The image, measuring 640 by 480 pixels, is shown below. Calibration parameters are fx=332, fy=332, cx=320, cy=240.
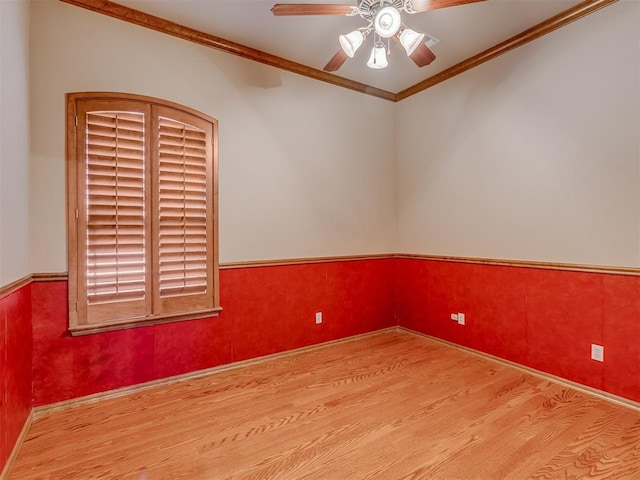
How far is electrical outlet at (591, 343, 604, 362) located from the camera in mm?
2406

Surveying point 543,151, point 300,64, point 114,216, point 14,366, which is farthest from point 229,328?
point 543,151

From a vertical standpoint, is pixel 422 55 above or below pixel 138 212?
above

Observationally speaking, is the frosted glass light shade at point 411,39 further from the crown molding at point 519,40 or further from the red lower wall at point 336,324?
the red lower wall at point 336,324

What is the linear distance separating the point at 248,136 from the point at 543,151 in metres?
2.51

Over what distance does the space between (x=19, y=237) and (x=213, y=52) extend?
80.1 inches

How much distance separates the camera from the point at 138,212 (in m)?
2.51

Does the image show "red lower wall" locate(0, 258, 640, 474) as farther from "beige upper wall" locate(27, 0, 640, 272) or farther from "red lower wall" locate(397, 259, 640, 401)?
"beige upper wall" locate(27, 0, 640, 272)

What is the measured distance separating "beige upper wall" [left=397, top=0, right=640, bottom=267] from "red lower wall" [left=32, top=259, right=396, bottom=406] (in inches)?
38.8

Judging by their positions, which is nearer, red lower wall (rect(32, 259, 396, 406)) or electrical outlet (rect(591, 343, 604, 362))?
red lower wall (rect(32, 259, 396, 406))

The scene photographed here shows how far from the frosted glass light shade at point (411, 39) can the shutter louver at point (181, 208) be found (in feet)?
5.61

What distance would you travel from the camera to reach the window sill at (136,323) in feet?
7.66

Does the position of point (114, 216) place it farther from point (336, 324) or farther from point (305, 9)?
point (336, 324)

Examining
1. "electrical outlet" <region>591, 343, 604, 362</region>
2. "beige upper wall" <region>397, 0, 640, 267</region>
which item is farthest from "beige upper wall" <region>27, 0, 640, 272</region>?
"electrical outlet" <region>591, 343, 604, 362</region>

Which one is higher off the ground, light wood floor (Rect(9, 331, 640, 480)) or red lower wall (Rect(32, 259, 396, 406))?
red lower wall (Rect(32, 259, 396, 406))
